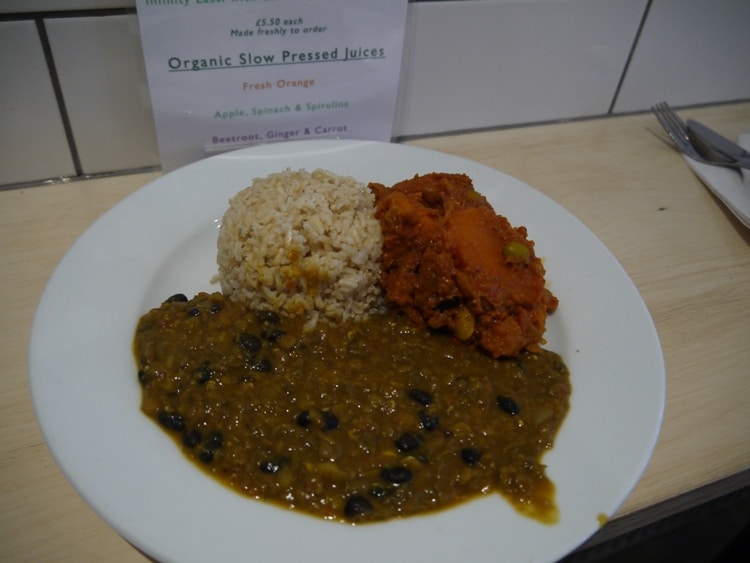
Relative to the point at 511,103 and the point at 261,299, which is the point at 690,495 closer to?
the point at 261,299

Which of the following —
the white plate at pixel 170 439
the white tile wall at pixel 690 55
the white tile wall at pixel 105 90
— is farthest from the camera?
the white tile wall at pixel 690 55

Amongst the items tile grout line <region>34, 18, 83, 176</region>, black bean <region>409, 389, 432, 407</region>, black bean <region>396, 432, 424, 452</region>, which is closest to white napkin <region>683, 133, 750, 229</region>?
black bean <region>409, 389, 432, 407</region>

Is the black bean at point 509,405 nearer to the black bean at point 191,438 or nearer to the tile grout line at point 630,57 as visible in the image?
the black bean at point 191,438

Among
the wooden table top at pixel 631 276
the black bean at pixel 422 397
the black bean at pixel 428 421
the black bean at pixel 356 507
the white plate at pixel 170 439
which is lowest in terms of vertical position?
the wooden table top at pixel 631 276

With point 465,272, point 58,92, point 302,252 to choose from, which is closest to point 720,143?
point 465,272

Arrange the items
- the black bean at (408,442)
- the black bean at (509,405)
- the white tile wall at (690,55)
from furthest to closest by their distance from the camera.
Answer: the white tile wall at (690,55), the black bean at (509,405), the black bean at (408,442)

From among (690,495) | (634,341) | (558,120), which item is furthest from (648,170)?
(690,495)

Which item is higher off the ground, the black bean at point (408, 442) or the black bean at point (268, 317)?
the black bean at point (408, 442)

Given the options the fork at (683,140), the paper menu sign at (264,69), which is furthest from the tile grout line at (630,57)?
the paper menu sign at (264,69)
